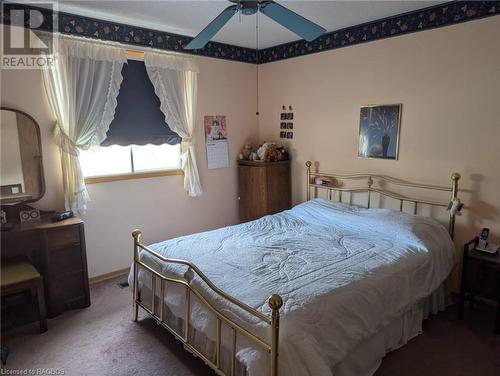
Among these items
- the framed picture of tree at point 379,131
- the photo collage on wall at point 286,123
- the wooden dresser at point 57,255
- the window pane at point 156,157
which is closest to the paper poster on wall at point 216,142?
the window pane at point 156,157

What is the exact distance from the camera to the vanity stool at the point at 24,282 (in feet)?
8.56

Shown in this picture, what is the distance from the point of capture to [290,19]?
7.54 ft

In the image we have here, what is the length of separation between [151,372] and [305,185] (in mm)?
2822

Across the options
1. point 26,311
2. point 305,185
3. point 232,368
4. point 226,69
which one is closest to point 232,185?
point 305,185

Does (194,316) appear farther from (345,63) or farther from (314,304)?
(345,63)

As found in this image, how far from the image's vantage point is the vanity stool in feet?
8.56

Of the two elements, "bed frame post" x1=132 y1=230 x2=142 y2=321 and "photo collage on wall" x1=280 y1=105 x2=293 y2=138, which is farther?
"photo collage on wall" x1=280 y1=105 x2=293 y2=138

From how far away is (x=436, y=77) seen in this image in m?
3.16

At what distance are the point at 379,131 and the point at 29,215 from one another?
3462 millimetres

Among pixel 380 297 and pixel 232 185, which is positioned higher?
pixel 232 185

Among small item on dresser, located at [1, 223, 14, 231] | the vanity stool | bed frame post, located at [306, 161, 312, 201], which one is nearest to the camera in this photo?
the vanity stool

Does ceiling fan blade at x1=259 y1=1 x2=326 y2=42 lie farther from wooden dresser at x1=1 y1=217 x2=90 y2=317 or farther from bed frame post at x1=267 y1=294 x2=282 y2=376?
wooden dresser at x1=1 y1=217 x2=90 y2=317

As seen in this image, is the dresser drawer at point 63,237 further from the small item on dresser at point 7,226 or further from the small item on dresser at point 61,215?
the small item on dresser at point 7,226

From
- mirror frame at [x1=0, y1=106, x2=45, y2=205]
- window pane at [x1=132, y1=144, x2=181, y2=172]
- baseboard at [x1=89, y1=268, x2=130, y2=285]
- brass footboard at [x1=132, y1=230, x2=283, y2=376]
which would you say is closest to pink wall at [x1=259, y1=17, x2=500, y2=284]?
window pane at [x1=132, y1=144, x2=181, y2=172]
